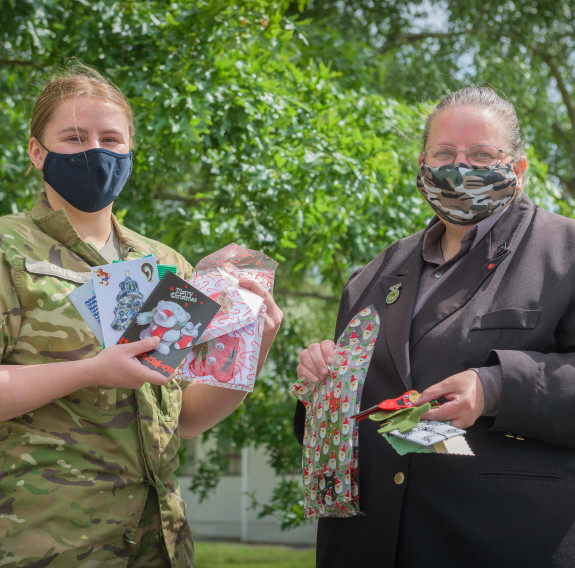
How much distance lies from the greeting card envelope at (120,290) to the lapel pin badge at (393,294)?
84cm

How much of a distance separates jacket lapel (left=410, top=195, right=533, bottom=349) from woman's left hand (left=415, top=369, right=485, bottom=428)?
1.11ft

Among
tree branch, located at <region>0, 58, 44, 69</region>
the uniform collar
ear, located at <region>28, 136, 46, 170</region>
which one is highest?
tree branch, located at <region>0, 58, 44, 69</region>

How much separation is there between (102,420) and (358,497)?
845 mm

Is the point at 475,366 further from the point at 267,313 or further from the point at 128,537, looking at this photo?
the point at 128,537

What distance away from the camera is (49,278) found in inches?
93.6

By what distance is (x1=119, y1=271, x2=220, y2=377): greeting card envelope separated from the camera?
227 centimetres

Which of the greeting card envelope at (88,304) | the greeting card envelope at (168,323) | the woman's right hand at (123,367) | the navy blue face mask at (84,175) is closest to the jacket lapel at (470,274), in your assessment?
the greeting card envelope at (168,323)

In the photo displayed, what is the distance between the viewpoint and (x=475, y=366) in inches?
92.9

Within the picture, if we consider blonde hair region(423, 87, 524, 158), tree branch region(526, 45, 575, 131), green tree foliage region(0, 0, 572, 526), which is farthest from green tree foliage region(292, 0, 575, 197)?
blonde hair region(423, 87, 524, 158)

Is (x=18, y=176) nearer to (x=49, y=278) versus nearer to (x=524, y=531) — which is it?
(x=49, y=278)

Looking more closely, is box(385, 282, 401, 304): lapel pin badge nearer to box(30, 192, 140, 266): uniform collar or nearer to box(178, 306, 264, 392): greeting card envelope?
box(178, 306, 264, 392): greeting card envelope

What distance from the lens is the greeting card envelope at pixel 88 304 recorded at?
227cm

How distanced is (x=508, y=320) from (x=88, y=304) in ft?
4.07

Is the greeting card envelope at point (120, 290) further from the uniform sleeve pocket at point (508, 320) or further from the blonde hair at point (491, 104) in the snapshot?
the blonde hair at point (491, 104)
